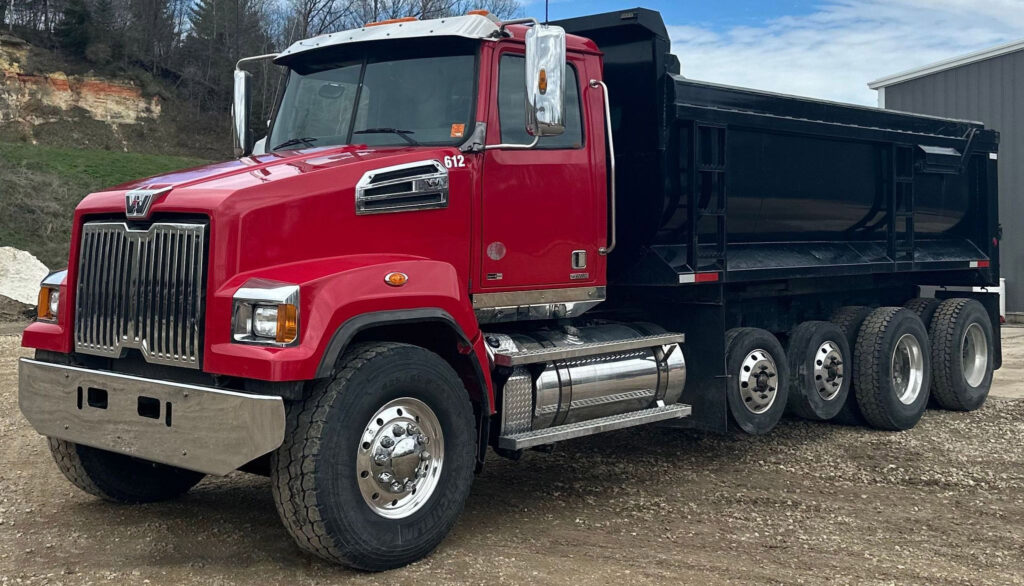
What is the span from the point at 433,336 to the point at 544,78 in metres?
1.50

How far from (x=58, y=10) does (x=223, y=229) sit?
4828 cm

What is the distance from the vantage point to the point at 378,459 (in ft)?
16.6

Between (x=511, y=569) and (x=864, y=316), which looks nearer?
(x=511, y=569)

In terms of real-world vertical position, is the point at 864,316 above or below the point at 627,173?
below

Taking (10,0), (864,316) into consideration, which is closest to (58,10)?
(10,0)

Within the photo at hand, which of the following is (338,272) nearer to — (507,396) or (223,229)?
(223,229)

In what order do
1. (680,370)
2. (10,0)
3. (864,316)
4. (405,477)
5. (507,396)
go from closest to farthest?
(405,477) < (507,396) < (680,370) < (864,316) < (10,0)

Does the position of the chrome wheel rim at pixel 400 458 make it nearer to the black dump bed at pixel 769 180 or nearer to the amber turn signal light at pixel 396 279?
the amber turn signal light at pixel 396 279

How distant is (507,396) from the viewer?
5891 mm

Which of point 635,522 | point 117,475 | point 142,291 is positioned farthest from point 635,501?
point 142,291

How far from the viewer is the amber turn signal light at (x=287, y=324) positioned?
4.67 meters

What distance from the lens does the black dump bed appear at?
7105 mm

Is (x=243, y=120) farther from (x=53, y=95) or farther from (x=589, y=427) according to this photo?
(x=53, y=95)

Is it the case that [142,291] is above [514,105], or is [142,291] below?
below
